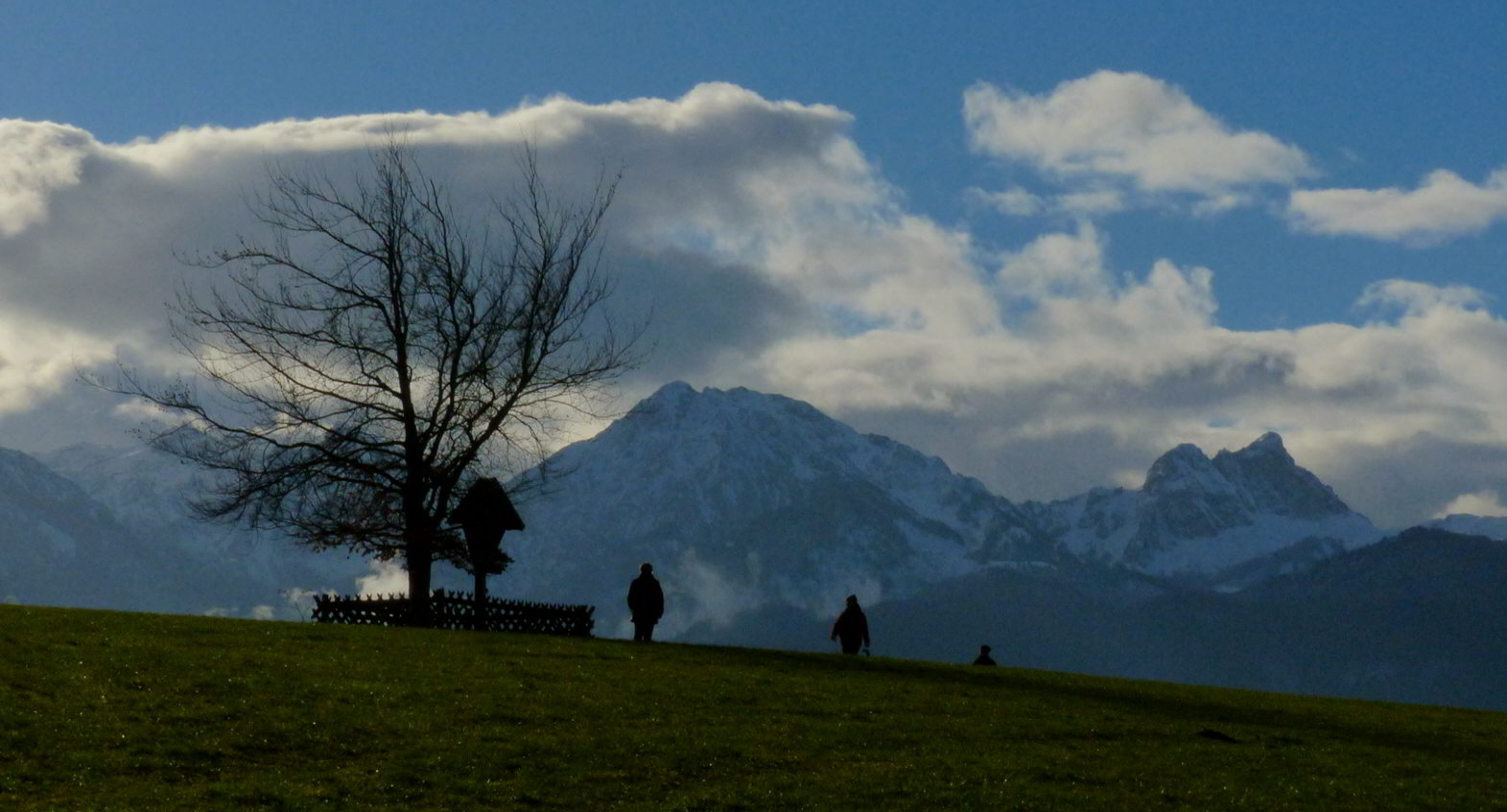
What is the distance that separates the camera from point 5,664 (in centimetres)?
2997

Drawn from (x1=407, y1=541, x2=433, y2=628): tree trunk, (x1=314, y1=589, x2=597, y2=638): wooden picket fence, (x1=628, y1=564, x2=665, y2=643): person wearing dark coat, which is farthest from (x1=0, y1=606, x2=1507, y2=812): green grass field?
(x1=407, y1=541, x2=433, y2=628): tree trunk

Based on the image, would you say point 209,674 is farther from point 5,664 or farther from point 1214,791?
point 1214,791

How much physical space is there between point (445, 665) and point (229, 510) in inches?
785

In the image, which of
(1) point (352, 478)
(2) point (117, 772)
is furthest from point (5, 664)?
(1) point (352, 478)

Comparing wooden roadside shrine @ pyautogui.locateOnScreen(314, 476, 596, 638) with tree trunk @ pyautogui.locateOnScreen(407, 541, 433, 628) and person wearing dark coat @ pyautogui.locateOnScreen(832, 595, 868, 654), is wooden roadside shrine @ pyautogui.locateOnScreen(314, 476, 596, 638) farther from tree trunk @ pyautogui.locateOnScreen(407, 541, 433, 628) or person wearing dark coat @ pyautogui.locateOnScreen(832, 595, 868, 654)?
person wearing dark coat @ pyautogui.locateOnScreen(832, 595, 868, 654)

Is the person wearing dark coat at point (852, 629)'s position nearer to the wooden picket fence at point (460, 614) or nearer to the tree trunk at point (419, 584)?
the wooden picket fence at point (460, 614)

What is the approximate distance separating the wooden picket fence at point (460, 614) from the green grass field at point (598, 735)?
8.09m

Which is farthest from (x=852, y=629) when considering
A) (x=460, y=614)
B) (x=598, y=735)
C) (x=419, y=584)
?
(x=598, y=735)

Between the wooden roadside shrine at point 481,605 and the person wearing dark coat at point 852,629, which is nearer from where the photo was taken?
the person wearing dark coat at point 852,629

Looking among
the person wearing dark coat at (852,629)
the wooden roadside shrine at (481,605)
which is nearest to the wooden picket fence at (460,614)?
the wooden roadside shrine at (481,605)

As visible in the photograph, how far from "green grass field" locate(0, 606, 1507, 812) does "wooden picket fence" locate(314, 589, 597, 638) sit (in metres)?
8.09

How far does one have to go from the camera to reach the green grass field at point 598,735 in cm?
2503

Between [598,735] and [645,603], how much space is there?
17988 mm

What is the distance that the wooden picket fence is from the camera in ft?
162
